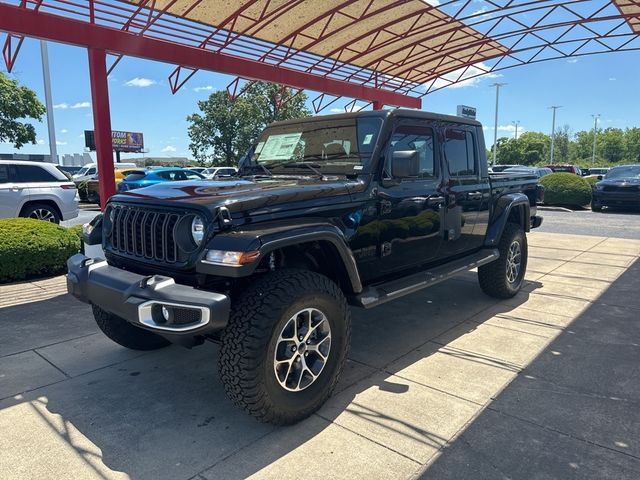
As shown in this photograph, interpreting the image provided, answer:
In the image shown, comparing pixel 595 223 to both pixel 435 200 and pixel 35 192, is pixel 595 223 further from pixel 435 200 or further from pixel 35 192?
pixel 35 192

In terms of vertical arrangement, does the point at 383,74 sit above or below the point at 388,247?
above

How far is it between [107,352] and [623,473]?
12.3 ft

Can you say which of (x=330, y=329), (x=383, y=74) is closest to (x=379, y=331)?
(x=330, y=329)

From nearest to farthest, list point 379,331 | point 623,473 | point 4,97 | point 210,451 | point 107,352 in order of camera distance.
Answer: point 623,473 → point 210,451 → point 107,352 → point 379,331 → point 4,97

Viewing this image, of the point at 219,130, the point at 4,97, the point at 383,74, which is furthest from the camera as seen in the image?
the point at 219,130

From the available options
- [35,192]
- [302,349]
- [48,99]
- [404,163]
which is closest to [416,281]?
[404,163]

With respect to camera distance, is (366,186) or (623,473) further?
(366,186)

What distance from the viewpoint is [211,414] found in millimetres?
2965

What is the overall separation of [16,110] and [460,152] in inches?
1077

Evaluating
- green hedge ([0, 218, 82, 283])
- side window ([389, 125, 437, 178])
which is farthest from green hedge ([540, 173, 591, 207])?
green hedge ([0, 218, 82, 283])

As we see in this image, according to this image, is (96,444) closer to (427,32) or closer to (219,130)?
(427,32)

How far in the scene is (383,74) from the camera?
16406mm

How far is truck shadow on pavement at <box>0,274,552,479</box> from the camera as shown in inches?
98.6

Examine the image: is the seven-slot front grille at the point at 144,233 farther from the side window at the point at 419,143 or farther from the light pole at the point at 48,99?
the light pole at the point at 48,99
